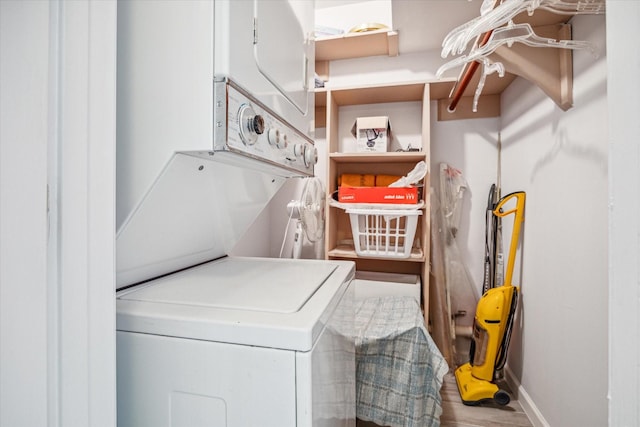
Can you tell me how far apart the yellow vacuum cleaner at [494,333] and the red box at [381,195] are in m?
0.71

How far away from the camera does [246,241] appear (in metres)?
2.38

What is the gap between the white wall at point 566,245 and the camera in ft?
4.22

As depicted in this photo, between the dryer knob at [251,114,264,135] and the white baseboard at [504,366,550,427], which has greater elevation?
the dryer knob at [251,114,264,135]

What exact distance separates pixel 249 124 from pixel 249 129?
0.04 feet

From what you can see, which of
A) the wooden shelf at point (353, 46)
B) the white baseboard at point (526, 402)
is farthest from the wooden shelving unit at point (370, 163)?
the white baseboard at point (526, 402)

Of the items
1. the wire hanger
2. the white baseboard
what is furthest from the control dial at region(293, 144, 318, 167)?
the white baseboard

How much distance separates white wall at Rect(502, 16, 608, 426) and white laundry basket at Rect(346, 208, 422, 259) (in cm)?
76

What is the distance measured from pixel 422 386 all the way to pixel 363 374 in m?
0.31

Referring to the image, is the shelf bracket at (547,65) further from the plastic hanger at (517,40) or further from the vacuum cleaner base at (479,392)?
the vacuum cleaner base at (479,392)

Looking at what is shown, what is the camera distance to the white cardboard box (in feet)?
7.23

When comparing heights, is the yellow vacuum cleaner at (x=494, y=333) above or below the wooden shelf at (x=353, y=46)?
below

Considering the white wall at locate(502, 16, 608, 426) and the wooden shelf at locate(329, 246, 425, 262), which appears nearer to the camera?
the white wall at locate(502, 16, 608, 426)

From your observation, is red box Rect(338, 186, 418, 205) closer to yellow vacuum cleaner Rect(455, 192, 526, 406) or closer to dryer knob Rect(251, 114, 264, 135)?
yellow vacuum cleaner Rect(455, 192, 526, 406)

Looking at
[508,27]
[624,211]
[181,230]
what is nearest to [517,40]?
[508,27]
